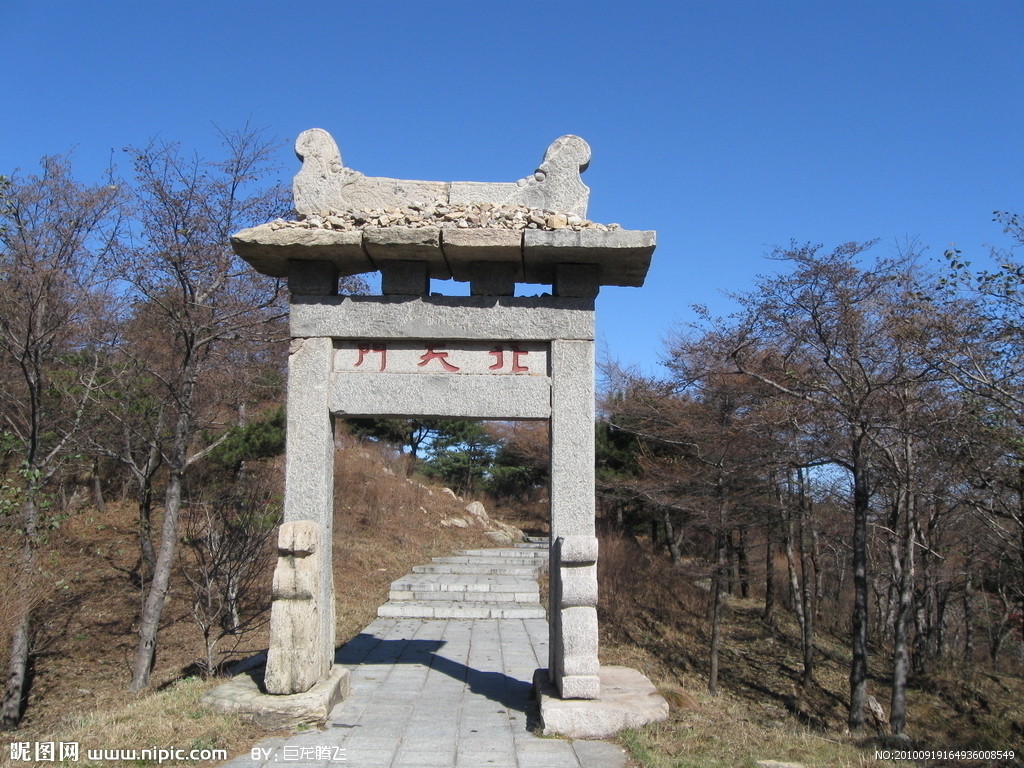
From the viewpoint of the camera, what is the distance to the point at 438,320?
560cm

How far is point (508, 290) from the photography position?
18.7 feet

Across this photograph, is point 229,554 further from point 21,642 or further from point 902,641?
point 902,641

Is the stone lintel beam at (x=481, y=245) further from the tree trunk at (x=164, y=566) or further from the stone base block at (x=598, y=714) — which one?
the tree trunk at (x=164, y=566)

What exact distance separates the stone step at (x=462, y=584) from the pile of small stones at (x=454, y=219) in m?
9.00

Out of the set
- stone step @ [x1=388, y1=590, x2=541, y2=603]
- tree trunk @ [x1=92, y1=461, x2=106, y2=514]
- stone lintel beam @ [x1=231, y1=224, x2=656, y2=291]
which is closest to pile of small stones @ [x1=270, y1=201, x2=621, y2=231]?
stone lintel beam @ [x1=231, y1=224, x2=656, y2=291]

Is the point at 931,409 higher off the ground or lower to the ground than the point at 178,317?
lower

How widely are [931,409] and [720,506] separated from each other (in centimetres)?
388

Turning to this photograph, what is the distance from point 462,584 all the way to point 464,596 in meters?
0.65

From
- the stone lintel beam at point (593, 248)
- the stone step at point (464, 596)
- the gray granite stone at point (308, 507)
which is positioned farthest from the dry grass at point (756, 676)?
the stone lintel beam at point (593, 248)

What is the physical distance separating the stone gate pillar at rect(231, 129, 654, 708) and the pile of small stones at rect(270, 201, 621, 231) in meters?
0.01

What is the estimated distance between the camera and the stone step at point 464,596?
12938mm

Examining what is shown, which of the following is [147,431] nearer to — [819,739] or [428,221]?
[428,221]

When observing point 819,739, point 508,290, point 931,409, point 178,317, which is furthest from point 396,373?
point 931,409

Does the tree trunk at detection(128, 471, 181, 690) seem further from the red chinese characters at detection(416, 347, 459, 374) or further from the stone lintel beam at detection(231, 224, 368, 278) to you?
the red chinese characters at detection(416, 347, 459, 374)
